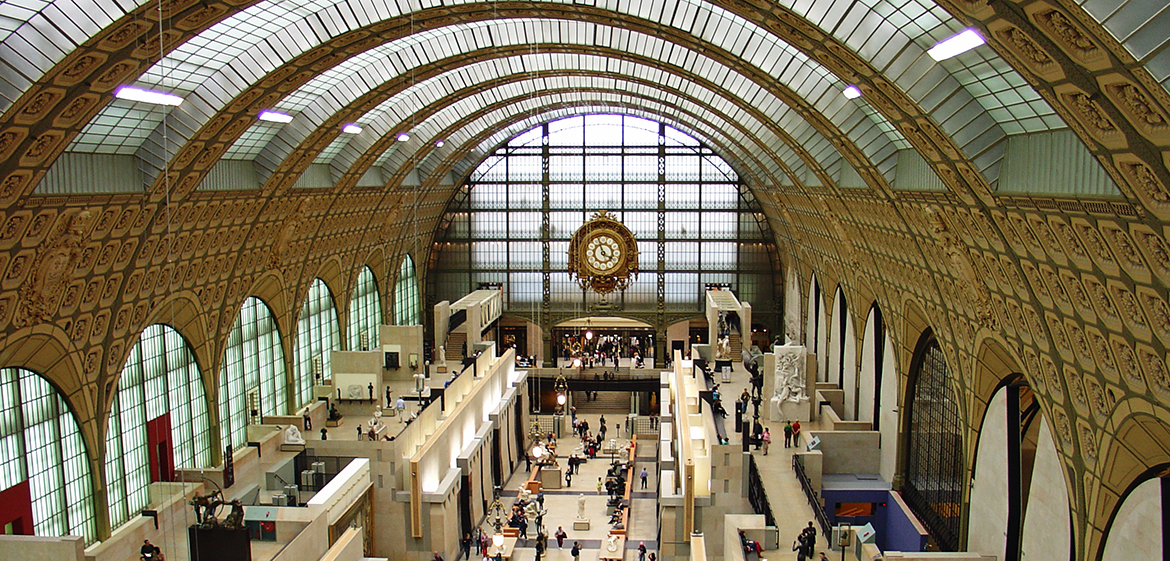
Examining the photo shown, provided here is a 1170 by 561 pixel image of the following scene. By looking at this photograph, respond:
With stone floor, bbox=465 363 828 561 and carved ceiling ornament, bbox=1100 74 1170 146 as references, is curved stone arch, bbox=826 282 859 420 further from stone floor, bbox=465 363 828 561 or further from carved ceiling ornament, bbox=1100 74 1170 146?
carved ceiling ornament, bbox=1100 74 1170 146

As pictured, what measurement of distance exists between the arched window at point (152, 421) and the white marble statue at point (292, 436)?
3551mm

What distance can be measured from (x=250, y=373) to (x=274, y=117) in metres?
13.2

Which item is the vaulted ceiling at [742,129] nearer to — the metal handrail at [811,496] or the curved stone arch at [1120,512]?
the curved stone arch at [1120,512]

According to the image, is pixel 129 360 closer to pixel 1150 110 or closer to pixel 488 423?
pixel 488 423

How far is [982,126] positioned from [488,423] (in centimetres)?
2986

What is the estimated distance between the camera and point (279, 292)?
39812mm

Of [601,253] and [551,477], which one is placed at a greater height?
[601,253]

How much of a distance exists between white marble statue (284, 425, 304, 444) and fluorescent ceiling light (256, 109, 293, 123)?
36.5ft

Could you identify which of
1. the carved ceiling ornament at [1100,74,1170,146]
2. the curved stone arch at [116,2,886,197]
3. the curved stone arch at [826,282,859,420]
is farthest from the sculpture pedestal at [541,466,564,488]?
the carved ceiling ornament at [1100,74,1170,146]

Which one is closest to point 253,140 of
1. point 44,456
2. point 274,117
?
point 274,117

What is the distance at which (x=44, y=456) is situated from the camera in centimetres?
2502

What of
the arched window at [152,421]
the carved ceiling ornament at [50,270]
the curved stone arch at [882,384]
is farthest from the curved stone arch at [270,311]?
the curved stone arch at [882,384]

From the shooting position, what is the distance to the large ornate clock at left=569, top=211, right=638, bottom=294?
44156 mm

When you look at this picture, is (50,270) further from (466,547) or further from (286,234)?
(466,547)
